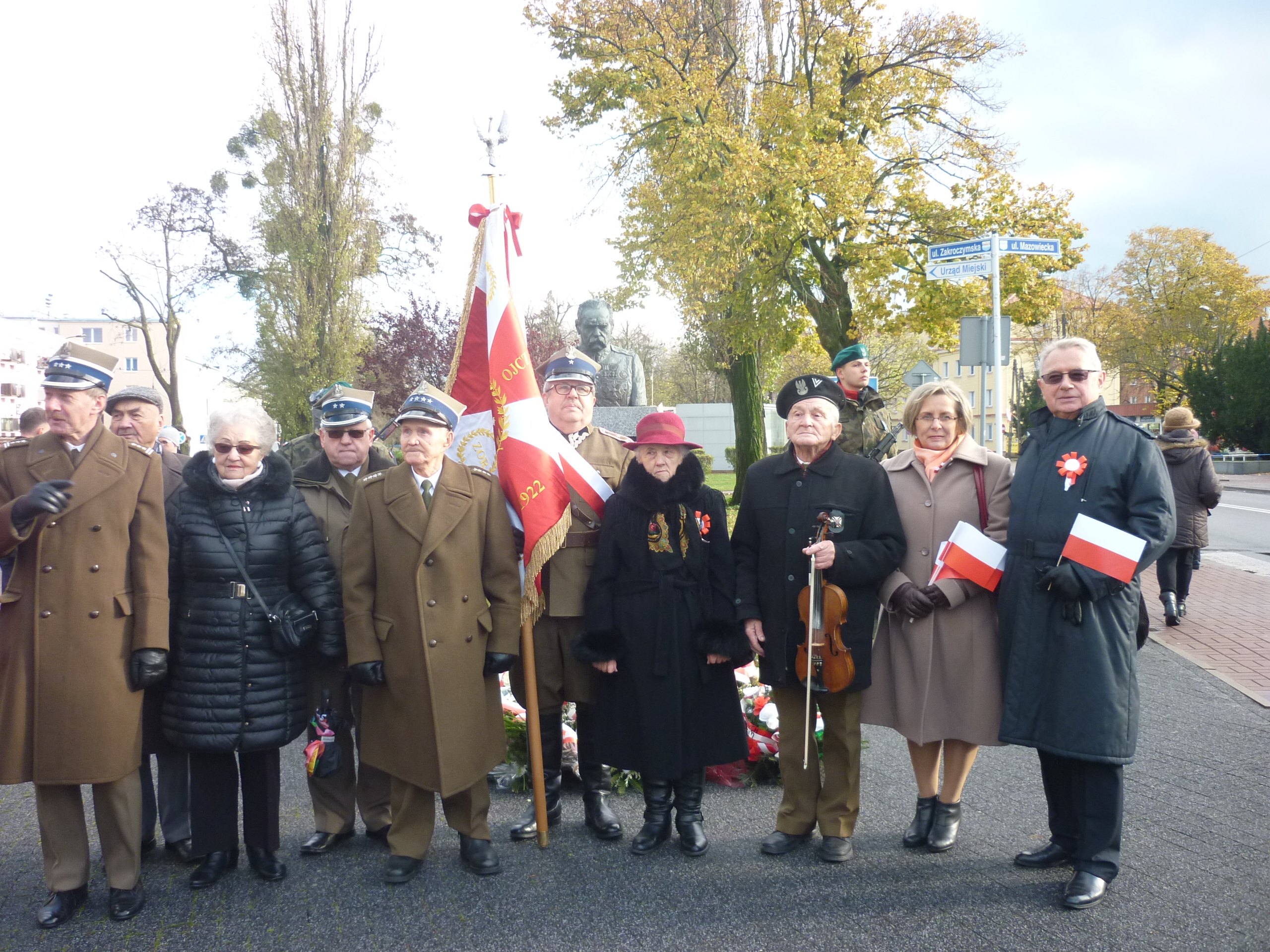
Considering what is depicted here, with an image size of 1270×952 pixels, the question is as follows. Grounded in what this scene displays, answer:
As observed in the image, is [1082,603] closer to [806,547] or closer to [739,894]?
[806,547]

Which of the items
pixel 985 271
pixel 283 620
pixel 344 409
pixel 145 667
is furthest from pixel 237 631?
pixel 985 271

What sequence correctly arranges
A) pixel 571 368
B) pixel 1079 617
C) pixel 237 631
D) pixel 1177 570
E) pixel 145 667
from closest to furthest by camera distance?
pixel 1079 617, pixel 145 667, pixel 237 631, pixel 571 368, pixel 1177 570

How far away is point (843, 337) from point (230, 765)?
15910mm

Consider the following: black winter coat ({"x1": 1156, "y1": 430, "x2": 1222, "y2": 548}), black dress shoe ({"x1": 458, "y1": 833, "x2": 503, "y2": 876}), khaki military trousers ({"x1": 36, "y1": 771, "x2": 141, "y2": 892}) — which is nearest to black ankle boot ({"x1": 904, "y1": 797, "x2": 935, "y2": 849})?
black dress shoe ({"x1": 458, "y1": 833, "x2": 503, "y2": 876})

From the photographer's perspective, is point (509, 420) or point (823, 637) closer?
point (823, 637)

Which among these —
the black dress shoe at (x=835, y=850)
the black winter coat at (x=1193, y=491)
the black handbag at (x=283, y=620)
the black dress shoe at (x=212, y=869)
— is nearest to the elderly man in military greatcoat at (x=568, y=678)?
the black dress shoe at (x=835, y=850)

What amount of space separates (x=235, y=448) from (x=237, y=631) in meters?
0.76

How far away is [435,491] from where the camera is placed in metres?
3.87

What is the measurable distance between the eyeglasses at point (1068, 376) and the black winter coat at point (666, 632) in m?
1.47

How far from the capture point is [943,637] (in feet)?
12.7

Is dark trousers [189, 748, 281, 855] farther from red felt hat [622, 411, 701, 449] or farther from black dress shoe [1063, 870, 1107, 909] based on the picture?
black dress shoe [1063, 870, 1107, 909]

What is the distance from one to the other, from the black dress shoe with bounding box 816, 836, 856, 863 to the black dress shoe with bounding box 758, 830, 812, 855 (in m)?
0.14

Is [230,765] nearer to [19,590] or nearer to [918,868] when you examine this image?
[19,590]

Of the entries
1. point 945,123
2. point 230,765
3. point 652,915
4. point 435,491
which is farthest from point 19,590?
point 945,123
